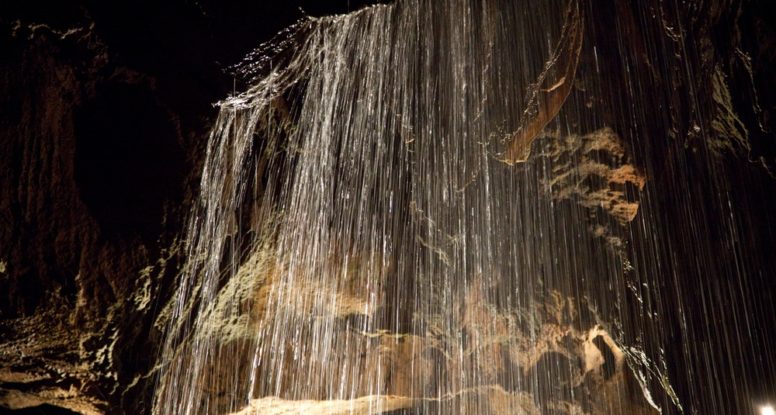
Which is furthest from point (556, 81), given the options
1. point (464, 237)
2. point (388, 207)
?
point (388, 207)

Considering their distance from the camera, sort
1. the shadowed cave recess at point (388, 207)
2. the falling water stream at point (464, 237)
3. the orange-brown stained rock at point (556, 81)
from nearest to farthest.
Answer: the shadowed cave recess at point (388, 207), the orange-brown stained rock at point (556, 81), the falling water stream at point (464, 237)

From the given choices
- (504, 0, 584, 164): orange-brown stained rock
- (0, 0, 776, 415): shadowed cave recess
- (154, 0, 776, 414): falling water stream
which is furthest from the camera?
(154, 0, 776, 414): falling water stream

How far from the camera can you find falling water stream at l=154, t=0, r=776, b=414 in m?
5.82

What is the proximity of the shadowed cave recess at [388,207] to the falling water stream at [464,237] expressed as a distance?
0.12ft

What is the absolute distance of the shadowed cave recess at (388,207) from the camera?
4551mm

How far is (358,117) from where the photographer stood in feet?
21.6

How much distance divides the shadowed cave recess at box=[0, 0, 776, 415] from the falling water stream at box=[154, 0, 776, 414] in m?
0.04

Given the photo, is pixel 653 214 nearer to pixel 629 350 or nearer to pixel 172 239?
pixel 629 350

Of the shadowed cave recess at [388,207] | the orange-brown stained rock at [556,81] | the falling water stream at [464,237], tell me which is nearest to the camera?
the shadowed cave recess at [388,207]

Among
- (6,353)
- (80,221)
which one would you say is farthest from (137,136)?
(6,353)

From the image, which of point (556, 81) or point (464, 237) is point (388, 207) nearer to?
point (464, 237)

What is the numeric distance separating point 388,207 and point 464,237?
4.65 feet

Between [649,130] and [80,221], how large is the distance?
7.44m

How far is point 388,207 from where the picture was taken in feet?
23.4
